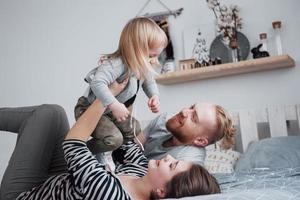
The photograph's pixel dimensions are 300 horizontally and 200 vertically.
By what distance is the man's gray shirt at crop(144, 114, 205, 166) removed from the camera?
129cm

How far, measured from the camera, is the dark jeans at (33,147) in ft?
4.07

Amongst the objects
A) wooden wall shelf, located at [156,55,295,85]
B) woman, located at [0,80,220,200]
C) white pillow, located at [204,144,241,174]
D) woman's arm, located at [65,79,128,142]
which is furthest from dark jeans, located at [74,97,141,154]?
wooden wall shelf, located at [156,55,295,85]

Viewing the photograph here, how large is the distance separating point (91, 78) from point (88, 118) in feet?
0.59

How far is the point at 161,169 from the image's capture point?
38.1 inches

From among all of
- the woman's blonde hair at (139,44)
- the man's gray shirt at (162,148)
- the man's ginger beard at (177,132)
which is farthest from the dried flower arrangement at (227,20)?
the woman's blonde hair at (139,44)

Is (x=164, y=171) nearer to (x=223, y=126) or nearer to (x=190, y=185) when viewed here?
(x=190, y=185)

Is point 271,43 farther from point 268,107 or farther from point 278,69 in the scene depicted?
point 268,107

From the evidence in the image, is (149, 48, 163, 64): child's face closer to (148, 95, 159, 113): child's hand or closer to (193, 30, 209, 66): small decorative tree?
(148, 95, 159, 113): child's hand

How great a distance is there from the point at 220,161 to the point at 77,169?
1.14 metres

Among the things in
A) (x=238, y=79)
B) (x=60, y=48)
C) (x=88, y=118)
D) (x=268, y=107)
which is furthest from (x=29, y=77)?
(x=88, y=118)

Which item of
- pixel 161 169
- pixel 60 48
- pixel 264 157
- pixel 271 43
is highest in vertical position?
pixel 60 48

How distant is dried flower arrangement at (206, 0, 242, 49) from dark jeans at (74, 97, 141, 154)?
1.29m

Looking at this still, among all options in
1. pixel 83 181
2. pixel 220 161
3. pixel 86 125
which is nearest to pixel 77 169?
pixel 83 181

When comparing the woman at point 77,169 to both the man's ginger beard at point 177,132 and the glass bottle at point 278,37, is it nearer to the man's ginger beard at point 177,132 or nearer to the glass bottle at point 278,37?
the man's ginger beard at point 177,132
